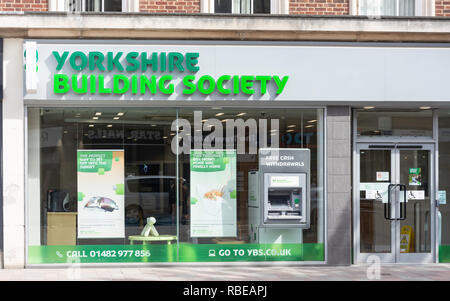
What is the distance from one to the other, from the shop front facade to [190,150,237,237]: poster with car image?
19 millimetres

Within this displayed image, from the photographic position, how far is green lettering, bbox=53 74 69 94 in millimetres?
12305

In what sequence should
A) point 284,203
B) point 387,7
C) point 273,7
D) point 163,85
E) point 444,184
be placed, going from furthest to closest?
point 387,7 → point 444,184 → point 273,7 → point 284,203 → point 163,85

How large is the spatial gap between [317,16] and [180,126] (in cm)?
302

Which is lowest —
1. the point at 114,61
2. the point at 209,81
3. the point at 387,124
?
the point at 387,124

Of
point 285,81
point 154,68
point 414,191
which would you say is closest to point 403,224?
point 414,191

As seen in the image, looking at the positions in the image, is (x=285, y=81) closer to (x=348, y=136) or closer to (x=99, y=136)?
(x=348, y=136)

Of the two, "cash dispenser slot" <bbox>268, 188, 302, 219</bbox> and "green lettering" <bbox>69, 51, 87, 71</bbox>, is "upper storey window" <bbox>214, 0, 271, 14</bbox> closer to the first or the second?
"green lettering" <bbox>69, 51, 87, 71</bbox>

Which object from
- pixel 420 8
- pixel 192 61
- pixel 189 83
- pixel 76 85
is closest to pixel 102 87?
pixel 76 85

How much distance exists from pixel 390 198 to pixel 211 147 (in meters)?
3.34

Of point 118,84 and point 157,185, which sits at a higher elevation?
point 118,84

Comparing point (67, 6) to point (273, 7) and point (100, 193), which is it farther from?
point (273, 7)

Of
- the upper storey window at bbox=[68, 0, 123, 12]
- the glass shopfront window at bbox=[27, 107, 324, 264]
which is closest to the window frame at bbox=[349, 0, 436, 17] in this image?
the glass shopfront window at bbox=[27, 107, 324, 264]

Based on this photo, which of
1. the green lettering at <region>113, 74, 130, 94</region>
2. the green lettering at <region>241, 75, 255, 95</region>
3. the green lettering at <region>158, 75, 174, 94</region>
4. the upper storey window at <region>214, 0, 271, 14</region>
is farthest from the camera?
the upper storey window at <region>214, 0, 271, 14</region>

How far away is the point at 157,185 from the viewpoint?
1282 centimetres
